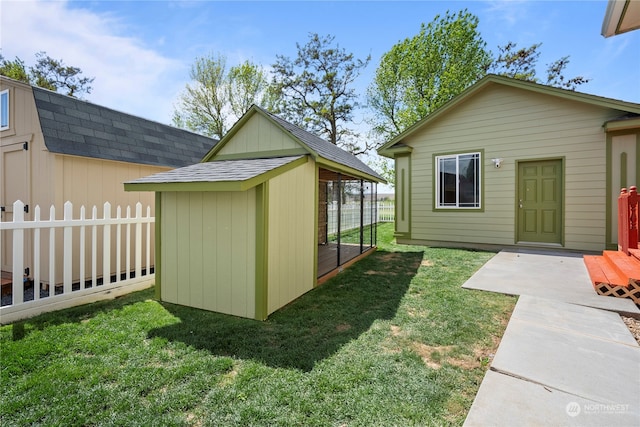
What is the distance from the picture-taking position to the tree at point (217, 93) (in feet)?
57.2

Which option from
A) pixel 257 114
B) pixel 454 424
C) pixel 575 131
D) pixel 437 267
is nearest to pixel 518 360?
pixel 454 424

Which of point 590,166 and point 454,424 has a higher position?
point 590,166

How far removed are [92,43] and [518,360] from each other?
9768mm

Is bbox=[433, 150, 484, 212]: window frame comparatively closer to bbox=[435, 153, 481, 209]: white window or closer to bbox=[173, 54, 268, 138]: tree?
bbox=[435, 153, 481, 209]: white window

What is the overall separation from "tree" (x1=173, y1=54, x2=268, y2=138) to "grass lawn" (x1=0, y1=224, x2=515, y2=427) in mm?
16505

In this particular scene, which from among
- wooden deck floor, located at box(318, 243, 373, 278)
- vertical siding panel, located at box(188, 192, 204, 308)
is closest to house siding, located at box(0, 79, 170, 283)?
vertical siding panel, located at box(188, 192, 204, 308)

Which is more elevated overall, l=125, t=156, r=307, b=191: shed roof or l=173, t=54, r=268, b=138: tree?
l=173, t=54, r=268, b=138: tree

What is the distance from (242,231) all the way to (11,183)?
17.7ft

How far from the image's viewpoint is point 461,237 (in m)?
7.91

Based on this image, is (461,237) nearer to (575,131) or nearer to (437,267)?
(437,267)

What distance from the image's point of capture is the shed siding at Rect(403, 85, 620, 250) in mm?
6398

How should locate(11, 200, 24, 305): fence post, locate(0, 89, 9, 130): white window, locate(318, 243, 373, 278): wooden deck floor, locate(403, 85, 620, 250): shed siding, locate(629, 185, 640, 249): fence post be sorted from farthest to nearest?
1. locate(403, 85, 620, 250): shed siding
2. locate(318, 243, 373, 278): wooden deck floor
3. locate(0, 89, 9, 130): white window
4. locate(629, 185, 640, 249): fence post
5. locate(11, 200, 24, 305): fence post

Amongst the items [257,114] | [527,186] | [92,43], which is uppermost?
[92,43]

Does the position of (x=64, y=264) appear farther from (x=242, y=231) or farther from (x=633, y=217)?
(x=633, y=217)
